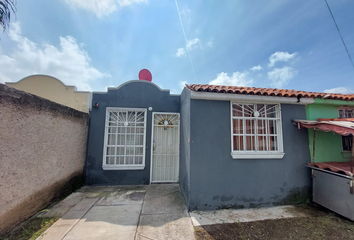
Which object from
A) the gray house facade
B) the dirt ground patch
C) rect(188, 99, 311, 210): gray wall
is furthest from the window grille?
the dirt ground patch

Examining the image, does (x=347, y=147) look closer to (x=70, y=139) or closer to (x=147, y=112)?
(x=147, y=112)

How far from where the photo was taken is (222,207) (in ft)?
13.7

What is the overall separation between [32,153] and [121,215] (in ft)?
9.02

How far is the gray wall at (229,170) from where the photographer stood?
4.14m

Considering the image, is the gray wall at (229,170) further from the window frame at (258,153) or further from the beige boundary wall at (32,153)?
the beige boundary wall at (32,153)

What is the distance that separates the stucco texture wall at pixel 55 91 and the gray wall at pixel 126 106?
498 mm

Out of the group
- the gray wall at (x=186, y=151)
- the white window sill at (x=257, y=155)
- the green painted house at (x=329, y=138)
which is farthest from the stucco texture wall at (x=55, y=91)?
the green painted house at (x=329, y=138)

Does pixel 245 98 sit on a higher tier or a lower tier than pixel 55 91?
lower

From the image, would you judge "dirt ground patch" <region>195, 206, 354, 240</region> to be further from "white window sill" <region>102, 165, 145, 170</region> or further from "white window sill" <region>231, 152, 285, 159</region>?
"white window sill" <region>102, 165, 145, 170</region>

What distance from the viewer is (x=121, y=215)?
3.79m

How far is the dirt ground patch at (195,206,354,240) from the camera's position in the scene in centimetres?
317

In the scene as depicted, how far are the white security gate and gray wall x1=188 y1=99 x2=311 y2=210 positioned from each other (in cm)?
213

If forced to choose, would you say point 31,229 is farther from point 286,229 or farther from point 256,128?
point 256,128

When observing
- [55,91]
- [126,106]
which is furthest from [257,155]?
[55,91]
